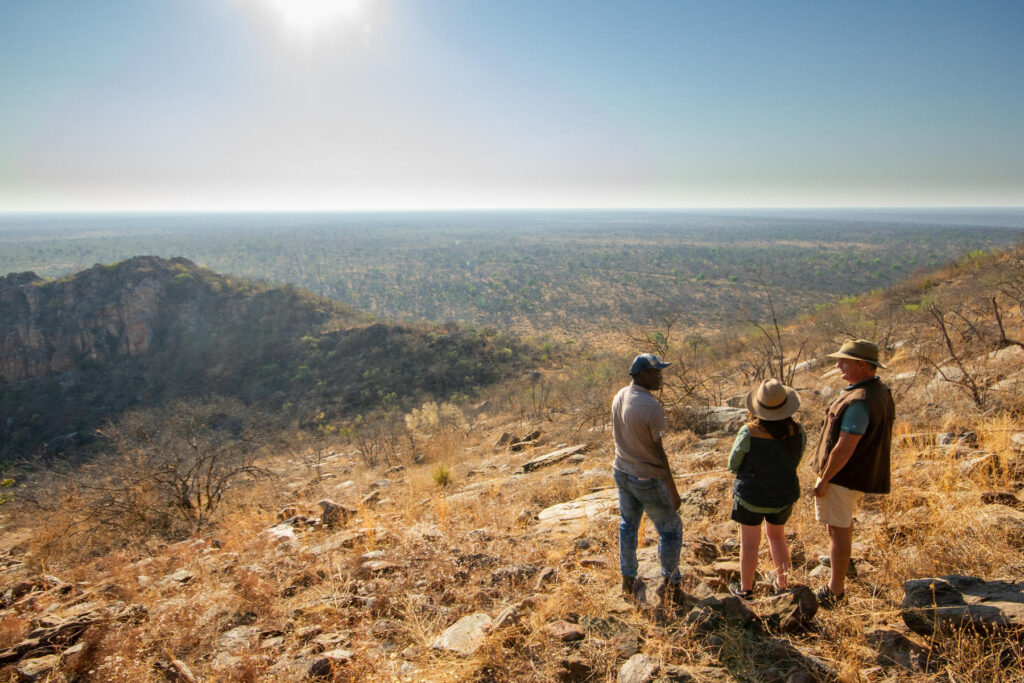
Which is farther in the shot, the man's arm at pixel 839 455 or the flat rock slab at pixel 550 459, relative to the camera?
the flat rock slab at pixel 550 459

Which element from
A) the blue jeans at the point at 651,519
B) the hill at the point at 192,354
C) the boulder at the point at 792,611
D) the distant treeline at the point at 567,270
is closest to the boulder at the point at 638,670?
the blue jeans at the point at 651,519

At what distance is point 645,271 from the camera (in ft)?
226

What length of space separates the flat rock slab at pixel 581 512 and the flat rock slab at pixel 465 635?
5.35 ft

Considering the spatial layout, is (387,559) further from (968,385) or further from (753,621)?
(968,385)

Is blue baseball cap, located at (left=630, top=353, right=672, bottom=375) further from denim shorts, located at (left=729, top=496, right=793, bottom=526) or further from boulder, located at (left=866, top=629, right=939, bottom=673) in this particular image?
boulder, located at (left=866, top=629, right=939, bottom=673)

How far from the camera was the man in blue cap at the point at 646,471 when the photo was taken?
9.71 ft

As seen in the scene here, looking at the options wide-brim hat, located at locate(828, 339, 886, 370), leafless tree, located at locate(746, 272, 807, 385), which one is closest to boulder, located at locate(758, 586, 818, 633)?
wide-brim hat, located at locate(828, 339, 886, 370)

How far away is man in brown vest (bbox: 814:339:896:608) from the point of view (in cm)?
262

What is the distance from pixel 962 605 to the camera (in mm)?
2426

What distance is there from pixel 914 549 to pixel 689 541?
4.74 feet

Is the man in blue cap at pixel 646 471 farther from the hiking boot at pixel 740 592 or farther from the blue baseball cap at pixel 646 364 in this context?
the hiking boot at pixel 740 592

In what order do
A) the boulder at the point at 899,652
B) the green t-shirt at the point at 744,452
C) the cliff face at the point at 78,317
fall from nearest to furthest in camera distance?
the boulder at the point at 899,652 → the green t-shirt at the point at 744,452 → the cliff face at the point at 78,317

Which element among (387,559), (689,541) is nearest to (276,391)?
(387,559)

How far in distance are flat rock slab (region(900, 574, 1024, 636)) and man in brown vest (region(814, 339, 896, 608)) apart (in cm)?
34
